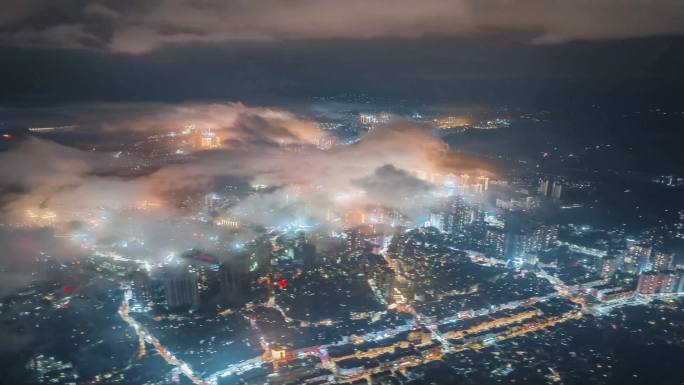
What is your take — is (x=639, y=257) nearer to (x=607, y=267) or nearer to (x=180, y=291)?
(x=607, y=267)

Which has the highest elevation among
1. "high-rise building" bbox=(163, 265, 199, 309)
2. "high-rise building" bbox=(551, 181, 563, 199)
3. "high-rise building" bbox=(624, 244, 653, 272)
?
"high-rise building" bbox=(551, 181, 563, 199)

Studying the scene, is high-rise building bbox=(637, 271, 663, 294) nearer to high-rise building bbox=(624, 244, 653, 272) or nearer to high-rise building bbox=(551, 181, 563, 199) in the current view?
high-rise building bbox=(624, 244, 653, 272)

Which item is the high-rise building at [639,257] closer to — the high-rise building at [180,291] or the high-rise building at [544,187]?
the high-rise building at [544,187]

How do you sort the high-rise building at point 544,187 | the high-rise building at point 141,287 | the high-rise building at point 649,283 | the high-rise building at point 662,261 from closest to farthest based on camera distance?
the high-rise building at point 141,287 → the high-rise building at point 649,283 → the high-rise building at point 662,261 → the high-rise building at point 544,187

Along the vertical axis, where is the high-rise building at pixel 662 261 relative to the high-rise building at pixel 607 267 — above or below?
above

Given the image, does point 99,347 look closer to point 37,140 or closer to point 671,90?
point 37,140

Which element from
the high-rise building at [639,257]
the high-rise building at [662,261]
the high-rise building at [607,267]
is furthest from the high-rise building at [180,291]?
the high-rise building at [662,261]

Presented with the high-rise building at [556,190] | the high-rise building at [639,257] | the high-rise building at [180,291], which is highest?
the high-rise building at [556,190]

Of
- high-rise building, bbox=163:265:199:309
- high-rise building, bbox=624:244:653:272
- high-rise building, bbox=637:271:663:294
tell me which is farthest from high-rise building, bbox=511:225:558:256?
high-rise building, bbox=163:265:199:309

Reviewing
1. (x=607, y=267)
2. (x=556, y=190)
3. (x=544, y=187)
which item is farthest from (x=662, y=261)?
(x=544, y=187)

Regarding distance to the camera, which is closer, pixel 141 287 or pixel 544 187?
pixel 141 287

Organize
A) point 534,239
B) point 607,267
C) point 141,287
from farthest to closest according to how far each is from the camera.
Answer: point 534,239 < point 607,267 < point 141,287
